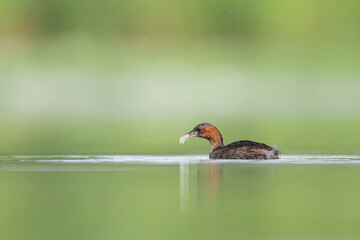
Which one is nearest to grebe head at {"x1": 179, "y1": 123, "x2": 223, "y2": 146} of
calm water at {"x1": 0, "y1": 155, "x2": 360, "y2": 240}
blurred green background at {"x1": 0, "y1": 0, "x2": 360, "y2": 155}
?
calm water at {"x1": 0, "y1": 155, "x2": 360, "y2": 240}

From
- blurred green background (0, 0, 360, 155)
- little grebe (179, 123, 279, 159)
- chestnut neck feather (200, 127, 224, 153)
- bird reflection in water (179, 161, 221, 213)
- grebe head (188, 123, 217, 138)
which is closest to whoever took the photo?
bird reflection in water (179, 161, 221, 213)

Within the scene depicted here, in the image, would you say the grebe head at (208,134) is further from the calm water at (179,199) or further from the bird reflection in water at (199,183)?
the bird reflection in water at (199,183)

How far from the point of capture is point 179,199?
12.5 meters

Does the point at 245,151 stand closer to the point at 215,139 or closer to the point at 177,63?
the point at 215,139

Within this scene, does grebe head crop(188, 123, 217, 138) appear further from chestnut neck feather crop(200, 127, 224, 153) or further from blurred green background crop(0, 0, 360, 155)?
blurred green background crop(0, 0, 360, 155)

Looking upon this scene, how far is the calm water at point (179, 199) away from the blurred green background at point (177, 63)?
16245mm

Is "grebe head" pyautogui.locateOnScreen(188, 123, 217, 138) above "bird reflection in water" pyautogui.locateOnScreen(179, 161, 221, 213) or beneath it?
above

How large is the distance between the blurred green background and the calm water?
1624 centimetres

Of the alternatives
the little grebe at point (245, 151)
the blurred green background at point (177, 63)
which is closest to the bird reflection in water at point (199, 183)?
the little grebe at point (245, 151)

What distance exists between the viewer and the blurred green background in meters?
40.9

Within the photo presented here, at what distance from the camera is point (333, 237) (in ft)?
32.2

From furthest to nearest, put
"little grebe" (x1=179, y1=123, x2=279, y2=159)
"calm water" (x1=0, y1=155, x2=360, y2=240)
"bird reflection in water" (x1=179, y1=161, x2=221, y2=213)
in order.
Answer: "little grebe" (x1=179, y1=123, x2=279, y2=159), "bird reflection in water" (x1=179, y1=161, x2=221, y2=213), "calm water" (x1=0, y1=155, x2=360, y2=240)

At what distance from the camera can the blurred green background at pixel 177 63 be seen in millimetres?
40906

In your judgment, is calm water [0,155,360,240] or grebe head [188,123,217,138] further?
grebe head [188,123,217,138]
